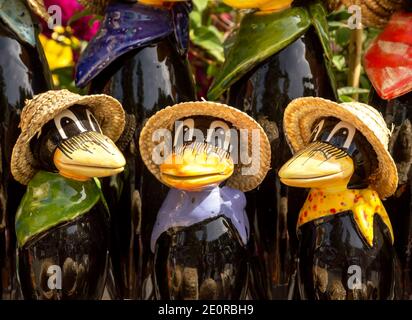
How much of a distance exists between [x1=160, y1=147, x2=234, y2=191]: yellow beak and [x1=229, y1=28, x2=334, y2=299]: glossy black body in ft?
0.69

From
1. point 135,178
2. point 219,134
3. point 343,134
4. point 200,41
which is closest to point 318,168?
point 343,134

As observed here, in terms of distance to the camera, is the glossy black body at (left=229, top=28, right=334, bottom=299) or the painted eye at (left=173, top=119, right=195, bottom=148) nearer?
the painted eye at (left=173, top=119, right=195, bottom=148)

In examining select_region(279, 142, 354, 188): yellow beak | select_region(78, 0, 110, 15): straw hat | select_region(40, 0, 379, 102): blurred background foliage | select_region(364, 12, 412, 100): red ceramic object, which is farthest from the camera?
select_region(40, 0, 379, 102): blurred background foliage

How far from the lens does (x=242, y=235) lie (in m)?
1.64

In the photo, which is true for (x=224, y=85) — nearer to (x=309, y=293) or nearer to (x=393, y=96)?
(x=393, y=96)

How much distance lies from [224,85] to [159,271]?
1.27 feet

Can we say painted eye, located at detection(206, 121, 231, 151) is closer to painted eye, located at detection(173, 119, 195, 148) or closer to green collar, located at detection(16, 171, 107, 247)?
painted eye, located at detection(173, 119, 195, 148)

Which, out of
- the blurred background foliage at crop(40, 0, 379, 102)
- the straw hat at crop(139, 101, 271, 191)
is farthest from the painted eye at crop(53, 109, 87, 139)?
the blurred background foliage at crop(40, 0, 379, 102)

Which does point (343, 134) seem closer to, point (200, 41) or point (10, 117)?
point (10, 117)

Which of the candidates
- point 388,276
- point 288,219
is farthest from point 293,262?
point 388,276

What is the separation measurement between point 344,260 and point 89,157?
44 cm

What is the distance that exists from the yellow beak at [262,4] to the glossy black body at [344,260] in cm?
43

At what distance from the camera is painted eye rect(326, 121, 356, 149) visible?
1561 mm

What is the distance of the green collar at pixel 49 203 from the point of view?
162 centimetres
